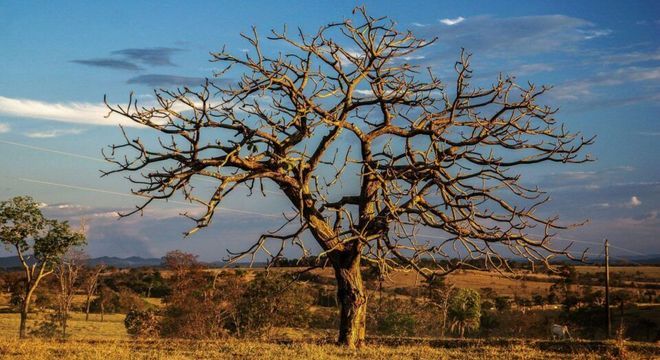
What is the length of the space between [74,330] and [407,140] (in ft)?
135

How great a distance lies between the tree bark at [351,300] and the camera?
17.3m

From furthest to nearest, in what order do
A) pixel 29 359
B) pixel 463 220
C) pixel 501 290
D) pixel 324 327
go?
pixel 501 290, pixel 324 327, pixel 463 220, pixel 29 359

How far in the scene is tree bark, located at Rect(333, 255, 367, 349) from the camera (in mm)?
17281

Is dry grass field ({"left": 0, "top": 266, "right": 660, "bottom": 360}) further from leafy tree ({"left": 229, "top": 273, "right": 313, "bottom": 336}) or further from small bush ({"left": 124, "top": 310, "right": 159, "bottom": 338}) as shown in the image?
small bush ({"left": 124, "top": 310, "right": 159, "bottom": 338})

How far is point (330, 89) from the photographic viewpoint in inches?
690

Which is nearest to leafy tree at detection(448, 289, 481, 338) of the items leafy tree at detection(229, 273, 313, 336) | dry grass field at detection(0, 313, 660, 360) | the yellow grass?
leafy tree at detection(229, 273, 313, 336)

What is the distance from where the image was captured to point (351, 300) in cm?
1731

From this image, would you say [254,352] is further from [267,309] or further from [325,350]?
[267,309]

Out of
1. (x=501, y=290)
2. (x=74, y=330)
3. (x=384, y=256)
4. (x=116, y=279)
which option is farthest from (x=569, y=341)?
(x=116, y=279)

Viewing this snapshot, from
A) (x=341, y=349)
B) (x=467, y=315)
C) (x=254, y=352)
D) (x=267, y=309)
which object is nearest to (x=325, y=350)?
(x=341, y=349)

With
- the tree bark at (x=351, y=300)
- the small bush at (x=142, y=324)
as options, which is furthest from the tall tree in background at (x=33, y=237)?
the tree bark at (x=351, y=300)

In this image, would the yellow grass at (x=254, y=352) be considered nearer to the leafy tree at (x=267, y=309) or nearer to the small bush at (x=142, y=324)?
the leafy tree at (x=267, y=309)

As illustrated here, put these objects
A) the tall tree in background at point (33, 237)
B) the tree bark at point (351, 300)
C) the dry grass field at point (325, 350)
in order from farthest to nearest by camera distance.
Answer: the tall tree in background at point (33, 237), the tree bark at point (351, 300), the dry grass field at point (325, 350)

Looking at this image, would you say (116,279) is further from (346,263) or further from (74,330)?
(346,263)
